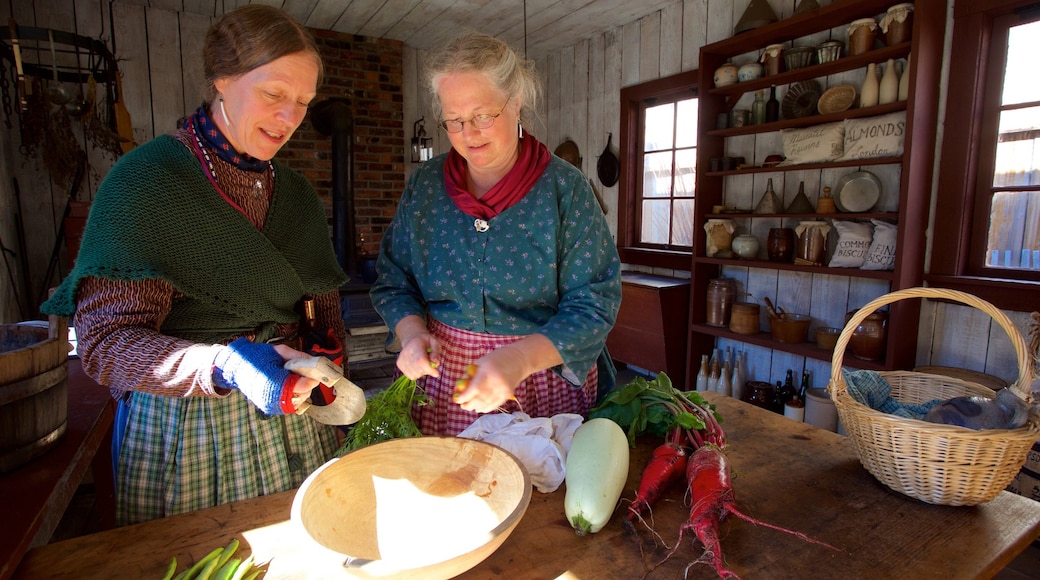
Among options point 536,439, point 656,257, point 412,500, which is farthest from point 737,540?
point 656,257

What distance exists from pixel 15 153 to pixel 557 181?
172 inches

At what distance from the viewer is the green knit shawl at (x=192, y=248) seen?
99 cm

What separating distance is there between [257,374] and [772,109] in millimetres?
3327

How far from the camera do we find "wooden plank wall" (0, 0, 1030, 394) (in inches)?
114

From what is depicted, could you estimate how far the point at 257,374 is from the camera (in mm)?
916

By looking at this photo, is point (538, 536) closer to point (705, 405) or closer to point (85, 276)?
point (705, 405)

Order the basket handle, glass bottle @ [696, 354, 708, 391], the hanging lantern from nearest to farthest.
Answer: the basket handle → glass bottle @ [696, 354, 708, 391] → the hanging lantern

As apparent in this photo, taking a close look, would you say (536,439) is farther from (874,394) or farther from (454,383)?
(874,394)

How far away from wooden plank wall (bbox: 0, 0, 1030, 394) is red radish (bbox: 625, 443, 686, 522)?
2273 mm

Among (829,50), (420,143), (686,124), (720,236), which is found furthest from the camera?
(420,143)

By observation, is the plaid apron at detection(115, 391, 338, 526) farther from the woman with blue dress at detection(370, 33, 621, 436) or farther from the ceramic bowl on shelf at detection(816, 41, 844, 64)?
the ceramic bowl on shelf at detection(816, 41, 844, 64)

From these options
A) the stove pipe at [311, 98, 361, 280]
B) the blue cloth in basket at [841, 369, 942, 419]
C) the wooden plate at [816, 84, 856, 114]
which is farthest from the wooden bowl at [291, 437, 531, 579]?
the stove pipe at [311, 98, 361, 280]

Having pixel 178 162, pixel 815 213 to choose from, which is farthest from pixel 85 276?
pixel 815 213

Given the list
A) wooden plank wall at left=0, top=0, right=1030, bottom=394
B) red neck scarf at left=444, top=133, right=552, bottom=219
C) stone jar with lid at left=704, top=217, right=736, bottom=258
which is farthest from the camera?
stone jar with lid at left=704, top=217, right=736, bottom=258
